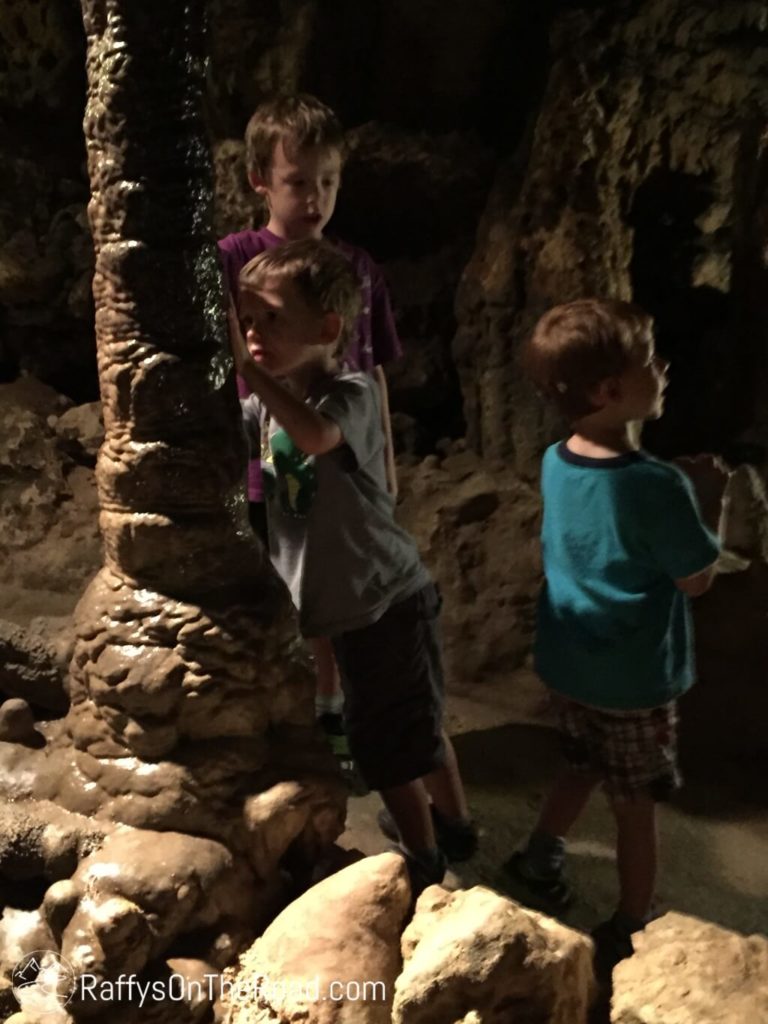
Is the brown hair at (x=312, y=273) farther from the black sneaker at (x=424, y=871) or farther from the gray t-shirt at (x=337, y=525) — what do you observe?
the black sneaker at (x=424, y=871)

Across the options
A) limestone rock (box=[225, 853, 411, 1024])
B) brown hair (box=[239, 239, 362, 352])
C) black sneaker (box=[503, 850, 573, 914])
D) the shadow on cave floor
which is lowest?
the shadow on cave floor

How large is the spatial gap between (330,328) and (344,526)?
1.43ft

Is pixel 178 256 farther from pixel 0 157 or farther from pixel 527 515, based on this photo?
pixel 0 157

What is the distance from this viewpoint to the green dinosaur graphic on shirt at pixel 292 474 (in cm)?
212

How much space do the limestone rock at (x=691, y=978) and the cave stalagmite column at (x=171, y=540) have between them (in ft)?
2.20

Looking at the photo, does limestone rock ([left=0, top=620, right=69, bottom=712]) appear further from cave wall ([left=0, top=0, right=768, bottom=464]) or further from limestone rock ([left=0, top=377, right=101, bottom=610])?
cave wall ([left=0, top=0, right=768, bottom=464])

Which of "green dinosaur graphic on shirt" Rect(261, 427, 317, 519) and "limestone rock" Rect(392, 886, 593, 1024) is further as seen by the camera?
"green dinosaur graphic on shirt" Rect(261, 427, 317, 519)

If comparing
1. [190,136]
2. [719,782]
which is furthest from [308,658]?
[719,782]

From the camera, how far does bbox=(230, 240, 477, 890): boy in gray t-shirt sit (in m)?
2.01

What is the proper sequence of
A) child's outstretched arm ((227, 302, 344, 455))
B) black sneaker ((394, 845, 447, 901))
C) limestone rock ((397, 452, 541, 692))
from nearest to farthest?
1. child's outstretched arm ((227, 302, 344, 455))
2. black sneaker ((394, 845, 447, 901))
3. limestone rock ((397, 452, 541, 692))

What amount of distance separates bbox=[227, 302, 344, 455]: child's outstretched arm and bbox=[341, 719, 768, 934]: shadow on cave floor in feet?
3.72

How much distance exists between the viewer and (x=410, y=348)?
180 inches

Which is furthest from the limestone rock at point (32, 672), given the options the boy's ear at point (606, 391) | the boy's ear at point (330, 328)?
the boy's ear at point (606, 391)

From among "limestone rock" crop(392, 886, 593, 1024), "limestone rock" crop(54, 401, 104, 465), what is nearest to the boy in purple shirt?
"limestone rock" crop(392, 886, 593, 1024)
